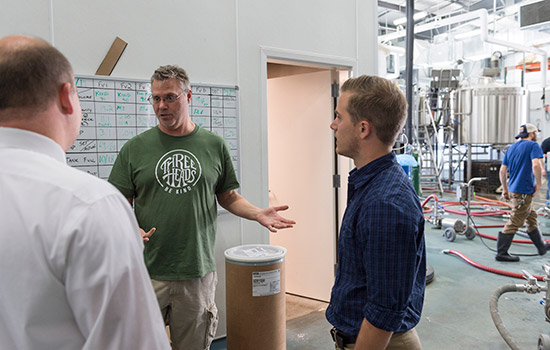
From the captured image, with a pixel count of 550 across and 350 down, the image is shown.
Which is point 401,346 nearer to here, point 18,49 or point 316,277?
point 18,49

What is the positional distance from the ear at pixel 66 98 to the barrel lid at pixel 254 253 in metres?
1.76

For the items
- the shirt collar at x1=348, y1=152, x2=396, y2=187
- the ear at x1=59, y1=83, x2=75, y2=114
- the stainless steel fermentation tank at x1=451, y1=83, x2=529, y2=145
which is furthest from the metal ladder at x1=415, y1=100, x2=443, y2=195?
the ear at x1=59, y1=83, x2=75, y2=114

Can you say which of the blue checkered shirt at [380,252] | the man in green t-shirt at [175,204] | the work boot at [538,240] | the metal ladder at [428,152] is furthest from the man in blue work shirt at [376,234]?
the metal ladder at [428,152]

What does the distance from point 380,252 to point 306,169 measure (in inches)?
101

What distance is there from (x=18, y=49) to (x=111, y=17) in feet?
5.62

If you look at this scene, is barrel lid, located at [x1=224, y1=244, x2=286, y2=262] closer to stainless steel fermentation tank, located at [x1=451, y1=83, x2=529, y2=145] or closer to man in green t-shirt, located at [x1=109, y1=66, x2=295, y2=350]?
man in green t-shirt, located at [x1=109, y1=66, x2=295, y2=350]

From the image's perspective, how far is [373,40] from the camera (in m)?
3.53

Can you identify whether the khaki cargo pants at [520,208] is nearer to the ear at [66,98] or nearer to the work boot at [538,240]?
the work boot at [538,240]

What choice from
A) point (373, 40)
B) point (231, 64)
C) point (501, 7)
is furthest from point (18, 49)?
point (501, 7)

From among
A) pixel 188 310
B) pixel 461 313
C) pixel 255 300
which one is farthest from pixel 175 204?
pixel 461 313

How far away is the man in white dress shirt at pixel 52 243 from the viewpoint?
66 cm

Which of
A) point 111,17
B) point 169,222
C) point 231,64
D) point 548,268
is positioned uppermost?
point 111,17

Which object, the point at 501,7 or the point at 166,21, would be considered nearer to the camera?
the point at 166,21

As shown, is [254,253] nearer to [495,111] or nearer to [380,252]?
[380,252]
